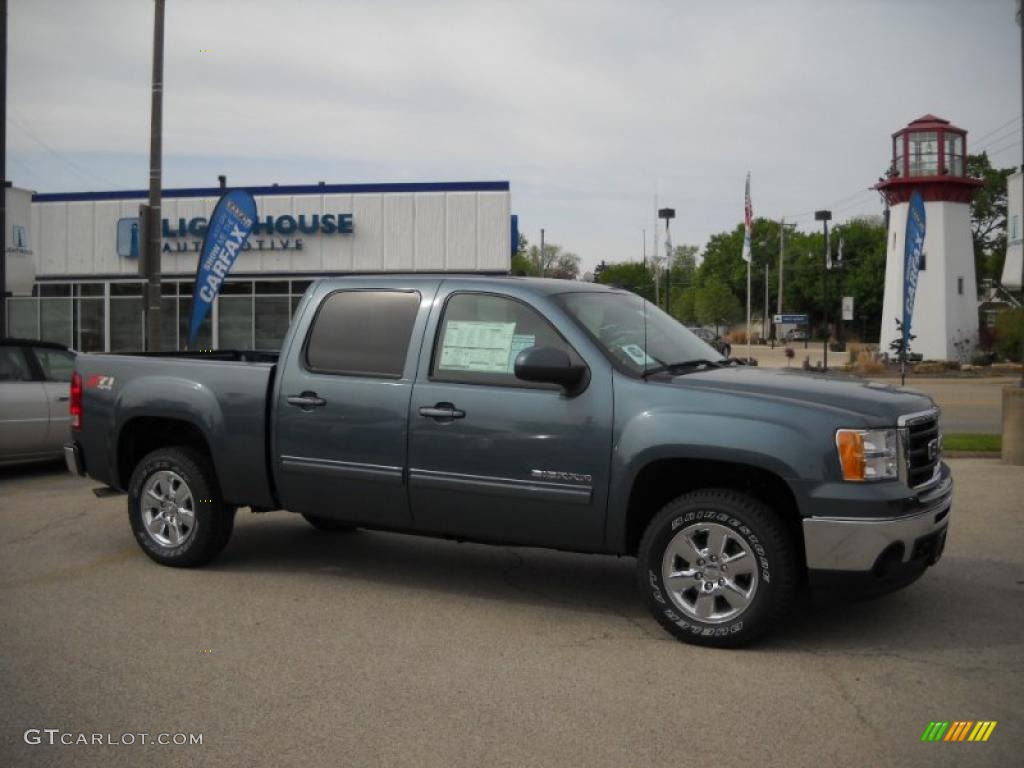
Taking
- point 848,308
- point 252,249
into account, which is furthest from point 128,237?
point 848,308

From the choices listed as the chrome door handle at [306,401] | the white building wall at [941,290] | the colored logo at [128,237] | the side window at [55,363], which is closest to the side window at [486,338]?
the chrome door handle at [306,401]

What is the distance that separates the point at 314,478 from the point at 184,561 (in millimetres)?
1278

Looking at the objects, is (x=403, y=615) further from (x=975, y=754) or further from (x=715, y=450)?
(x=975, y=754)

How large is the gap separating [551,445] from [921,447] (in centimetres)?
192

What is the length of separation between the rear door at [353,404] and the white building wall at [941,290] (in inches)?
1538

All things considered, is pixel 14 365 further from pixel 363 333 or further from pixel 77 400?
pixel 363 333

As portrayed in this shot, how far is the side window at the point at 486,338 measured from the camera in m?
5.89

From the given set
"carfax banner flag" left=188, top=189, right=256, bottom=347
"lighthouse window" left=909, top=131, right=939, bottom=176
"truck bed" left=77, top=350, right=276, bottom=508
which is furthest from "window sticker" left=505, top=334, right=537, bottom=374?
"lighthouse window" left=909, top=131, right=939, bottom=176

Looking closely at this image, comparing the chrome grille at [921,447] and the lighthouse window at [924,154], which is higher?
the lighthouse window at [924,154]

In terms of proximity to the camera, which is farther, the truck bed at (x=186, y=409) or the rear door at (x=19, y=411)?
the rear door at (x=19, y=411)

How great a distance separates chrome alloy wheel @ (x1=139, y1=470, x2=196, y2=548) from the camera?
6.95 meters

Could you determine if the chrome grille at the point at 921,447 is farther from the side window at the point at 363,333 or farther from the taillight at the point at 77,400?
the taillight at the point at 77,400

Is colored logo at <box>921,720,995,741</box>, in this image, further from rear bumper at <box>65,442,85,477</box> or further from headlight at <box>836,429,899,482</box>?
rear bumper at <box>65,442,85,477</box>

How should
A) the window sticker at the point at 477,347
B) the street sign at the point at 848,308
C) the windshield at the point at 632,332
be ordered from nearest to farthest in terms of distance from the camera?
the windshield at the point at 632,332
the window sticker at the point at 477,347
the street sign at the point at 848,308
